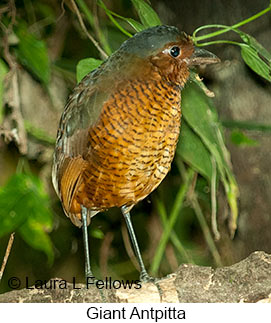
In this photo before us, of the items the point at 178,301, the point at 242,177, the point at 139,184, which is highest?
the point at 242,177

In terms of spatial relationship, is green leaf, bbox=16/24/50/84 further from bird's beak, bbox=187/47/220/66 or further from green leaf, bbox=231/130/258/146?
green leaf, bbox=231/130/258/146

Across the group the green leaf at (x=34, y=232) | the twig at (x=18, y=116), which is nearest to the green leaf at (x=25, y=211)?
the green leaf at (x=34, y=232)

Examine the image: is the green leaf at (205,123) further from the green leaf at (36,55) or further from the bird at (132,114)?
the green leaf at (36,55)

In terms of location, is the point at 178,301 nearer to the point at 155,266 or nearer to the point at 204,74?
the point at 155,266

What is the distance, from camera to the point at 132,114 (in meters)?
1.91

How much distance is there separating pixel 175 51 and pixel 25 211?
84 centimetres

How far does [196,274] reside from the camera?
82.4 inches

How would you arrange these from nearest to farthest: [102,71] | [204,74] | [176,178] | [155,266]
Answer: [102,71], [155,266], [204,74], [176,178]

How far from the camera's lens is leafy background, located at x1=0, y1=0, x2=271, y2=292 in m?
2.44

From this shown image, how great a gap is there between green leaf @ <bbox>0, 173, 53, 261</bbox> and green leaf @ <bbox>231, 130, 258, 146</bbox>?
3.12 ft

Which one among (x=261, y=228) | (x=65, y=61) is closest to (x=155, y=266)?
(x=261, y=228)

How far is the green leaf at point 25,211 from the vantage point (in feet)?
7.72

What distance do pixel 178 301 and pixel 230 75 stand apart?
4.43ft

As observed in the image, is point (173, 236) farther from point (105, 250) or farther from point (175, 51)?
A: point (175, 51)
